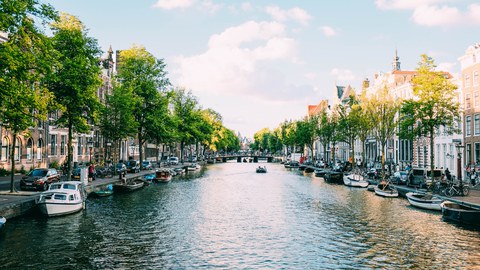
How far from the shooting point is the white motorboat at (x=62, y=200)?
29.9 m

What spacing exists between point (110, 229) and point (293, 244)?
1195 centimetres

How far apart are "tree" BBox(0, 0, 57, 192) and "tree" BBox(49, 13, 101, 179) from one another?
30.8ft

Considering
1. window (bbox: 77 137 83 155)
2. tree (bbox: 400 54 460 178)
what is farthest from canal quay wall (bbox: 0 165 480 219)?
window (bbox: 77 137 83 155)

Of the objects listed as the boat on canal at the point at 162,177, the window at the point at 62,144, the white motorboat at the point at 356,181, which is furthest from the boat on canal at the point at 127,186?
the white motorboat at the point at 356,181

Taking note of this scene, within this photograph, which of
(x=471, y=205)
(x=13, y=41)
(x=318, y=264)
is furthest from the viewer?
(x=471, y=205)

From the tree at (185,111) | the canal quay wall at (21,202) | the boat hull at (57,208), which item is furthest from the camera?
the tree at (185,111)

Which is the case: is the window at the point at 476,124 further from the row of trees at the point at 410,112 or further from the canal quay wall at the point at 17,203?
the canal quay wall at the point at 17,203

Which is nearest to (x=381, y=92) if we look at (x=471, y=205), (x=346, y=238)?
(x=471, y=205)

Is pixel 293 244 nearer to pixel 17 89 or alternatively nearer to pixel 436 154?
pixel 17 89

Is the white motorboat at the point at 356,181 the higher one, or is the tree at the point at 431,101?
the tree at the point at 431,101

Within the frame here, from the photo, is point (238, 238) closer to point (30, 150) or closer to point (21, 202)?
point (21, 202)

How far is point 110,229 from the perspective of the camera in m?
27.7

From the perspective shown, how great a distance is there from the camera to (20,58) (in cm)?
2539

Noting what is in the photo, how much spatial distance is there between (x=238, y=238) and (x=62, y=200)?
13.8 meters
